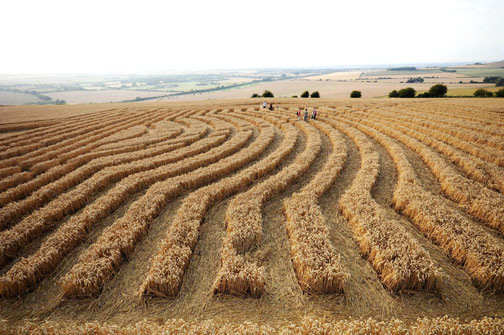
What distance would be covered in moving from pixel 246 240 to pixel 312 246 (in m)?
1.93

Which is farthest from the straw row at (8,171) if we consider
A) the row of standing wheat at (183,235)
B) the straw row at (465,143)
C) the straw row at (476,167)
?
the straw row at (465,143)

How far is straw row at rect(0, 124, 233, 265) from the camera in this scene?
733 centimetres

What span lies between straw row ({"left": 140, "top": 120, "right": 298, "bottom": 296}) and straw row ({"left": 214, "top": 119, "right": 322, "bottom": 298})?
0.98 meters

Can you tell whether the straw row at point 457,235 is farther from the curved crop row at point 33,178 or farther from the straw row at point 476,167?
the curved crop row at point 33,178

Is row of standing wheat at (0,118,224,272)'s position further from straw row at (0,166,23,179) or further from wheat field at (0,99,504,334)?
straw row at (0,166,23,179)

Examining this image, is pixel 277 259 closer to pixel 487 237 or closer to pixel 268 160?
pixel 487 237

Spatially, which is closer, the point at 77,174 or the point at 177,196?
the point at 177,196

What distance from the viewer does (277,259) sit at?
6656 millimetres

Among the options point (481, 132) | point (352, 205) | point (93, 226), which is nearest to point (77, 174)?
point (93, 226)

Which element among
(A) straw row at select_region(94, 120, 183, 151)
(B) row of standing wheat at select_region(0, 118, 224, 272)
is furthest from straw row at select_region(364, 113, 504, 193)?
(A) straw row at select_region(94, 120, 183, 151)

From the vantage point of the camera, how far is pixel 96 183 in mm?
11016

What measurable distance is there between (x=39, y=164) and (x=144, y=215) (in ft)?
34.6

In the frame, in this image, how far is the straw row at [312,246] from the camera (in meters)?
5.39

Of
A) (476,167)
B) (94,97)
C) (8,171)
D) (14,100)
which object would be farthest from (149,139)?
(94,97)
